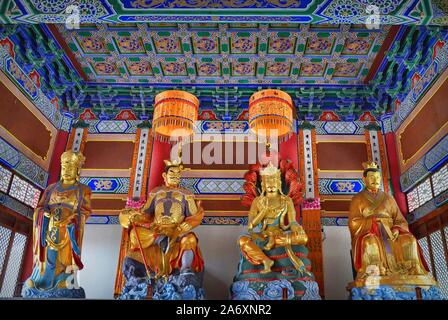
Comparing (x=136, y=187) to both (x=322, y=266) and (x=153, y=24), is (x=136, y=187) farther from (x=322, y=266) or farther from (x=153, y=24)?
(x=322, y=266)

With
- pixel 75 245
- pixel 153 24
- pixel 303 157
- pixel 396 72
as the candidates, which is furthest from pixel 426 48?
pixel 75 245

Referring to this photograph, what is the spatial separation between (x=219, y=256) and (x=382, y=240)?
1996mm

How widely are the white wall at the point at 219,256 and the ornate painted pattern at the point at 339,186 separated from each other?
3.88 ft

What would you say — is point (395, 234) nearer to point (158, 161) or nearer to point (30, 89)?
point (158, 161)

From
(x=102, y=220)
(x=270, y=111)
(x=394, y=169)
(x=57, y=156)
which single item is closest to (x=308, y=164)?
(x=394, y=169)

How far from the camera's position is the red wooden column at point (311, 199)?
176 inches

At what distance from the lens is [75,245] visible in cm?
361

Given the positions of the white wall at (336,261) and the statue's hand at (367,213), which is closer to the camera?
the statue's hand at (367,213)

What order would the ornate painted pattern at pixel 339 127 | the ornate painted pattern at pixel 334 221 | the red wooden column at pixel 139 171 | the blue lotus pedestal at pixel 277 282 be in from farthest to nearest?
1. the ornate painted pattern at pixel 339 127
2. the ornate painted pattern at pixel 334 221
3. the red wooden column at pixel 139 171
4. the blue lotus pedestal at pixel 277 282

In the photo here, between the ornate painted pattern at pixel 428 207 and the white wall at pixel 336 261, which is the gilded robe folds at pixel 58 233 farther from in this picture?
→ the ornate painted pattern at pixel 428 207

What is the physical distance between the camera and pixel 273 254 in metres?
3.69

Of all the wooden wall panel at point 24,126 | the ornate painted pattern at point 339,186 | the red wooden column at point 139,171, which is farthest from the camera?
the ornate painted pattern at point 339,186

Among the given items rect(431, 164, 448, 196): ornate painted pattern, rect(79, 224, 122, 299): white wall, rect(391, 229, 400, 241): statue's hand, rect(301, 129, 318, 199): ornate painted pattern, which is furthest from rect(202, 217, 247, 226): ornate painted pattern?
rect(431, 164, 448, 196): ornate painted pattern

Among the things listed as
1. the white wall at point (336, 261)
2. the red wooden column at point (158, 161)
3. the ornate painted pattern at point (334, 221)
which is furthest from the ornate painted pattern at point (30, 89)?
the white wall at point (336, 261)
